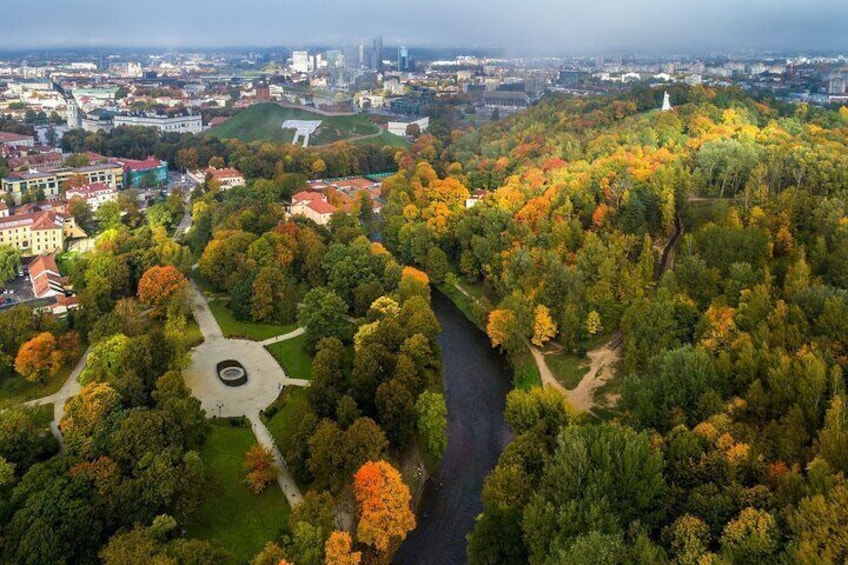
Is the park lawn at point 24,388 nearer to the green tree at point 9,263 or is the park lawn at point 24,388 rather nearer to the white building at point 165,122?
the green tree at point 9,263

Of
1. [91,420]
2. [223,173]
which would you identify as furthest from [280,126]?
[91,420]

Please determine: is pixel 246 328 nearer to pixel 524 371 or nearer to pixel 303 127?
pixel 524 371

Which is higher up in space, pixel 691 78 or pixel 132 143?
pixel 691 78

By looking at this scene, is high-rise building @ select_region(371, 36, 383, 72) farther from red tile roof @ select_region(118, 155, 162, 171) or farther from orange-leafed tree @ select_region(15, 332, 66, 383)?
orange-leafed tree @ select_region(15, 332, 66, 383)

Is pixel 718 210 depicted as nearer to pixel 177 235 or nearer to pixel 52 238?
pixel 177 235

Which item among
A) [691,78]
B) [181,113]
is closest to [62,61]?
[181,113]

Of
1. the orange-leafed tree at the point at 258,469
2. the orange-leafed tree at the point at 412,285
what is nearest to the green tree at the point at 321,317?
the orange-leafed tree at the point at 412,285
